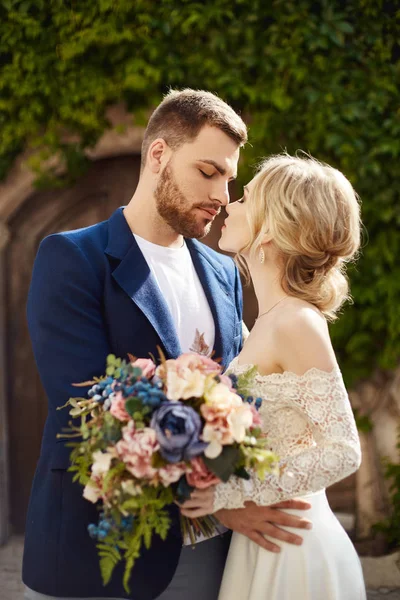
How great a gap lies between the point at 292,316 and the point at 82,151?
107 inches

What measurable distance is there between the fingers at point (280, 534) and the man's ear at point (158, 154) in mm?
1328

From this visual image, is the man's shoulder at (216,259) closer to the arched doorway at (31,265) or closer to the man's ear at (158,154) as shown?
the man's ear at (158,154)

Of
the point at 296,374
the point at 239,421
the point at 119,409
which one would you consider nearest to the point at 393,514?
the point at 296,374

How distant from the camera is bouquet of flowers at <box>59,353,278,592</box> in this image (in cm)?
180

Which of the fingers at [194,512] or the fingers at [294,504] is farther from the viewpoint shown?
the fingers at [294,504]

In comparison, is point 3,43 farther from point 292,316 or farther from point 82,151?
point 292,316

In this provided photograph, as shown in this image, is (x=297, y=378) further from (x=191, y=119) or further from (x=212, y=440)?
(x=191, y=119)

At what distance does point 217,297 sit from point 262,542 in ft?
3.02

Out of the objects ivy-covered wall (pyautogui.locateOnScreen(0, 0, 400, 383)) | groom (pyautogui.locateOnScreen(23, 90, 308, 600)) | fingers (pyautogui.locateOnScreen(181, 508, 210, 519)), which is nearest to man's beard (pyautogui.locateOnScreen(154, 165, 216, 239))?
groom (pyautogui.locateOnScreen(23, 90, 308, 600))

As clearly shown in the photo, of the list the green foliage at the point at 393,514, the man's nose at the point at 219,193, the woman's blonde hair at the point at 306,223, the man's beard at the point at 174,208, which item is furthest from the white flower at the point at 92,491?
the green foliage at the point at 393,514

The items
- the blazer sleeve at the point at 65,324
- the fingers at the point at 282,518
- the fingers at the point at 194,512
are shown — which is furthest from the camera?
the blazer sleeve at the point at 65,324

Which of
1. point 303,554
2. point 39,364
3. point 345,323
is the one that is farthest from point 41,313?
point 345,323

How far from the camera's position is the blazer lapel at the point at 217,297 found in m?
2.64

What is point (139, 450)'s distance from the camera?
179 cm
